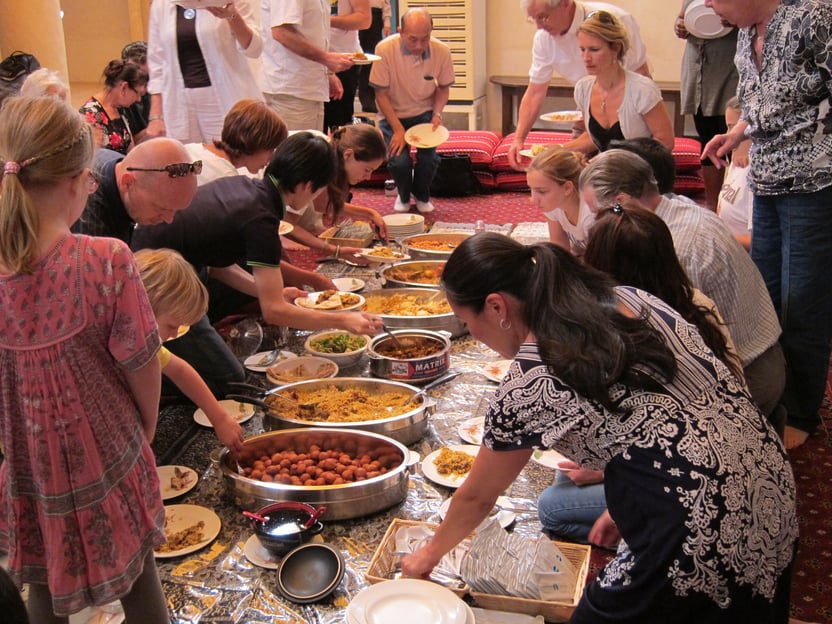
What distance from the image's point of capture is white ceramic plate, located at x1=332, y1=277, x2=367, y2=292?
160 inches

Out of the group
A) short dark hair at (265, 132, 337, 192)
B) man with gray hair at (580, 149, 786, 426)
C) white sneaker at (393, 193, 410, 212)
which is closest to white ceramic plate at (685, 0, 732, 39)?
white sneaker at (393, 193, 410, 212)

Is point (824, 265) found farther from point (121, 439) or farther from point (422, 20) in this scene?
point (422, 20)

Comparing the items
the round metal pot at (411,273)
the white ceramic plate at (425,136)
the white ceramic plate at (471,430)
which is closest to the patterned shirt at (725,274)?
the white ceramic plate at (471,430)

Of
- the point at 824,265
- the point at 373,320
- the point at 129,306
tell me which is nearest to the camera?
the point at 129,306

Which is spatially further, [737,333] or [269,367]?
[269,367]

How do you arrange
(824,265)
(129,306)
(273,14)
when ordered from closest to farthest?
1. (129,306)
2. (824,265)
3. (273,14)

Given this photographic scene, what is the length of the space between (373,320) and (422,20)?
3.63 m

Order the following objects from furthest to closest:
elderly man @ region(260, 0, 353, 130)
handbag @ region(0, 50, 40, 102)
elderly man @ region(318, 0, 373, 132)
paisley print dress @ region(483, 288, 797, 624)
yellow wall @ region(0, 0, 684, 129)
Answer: yellow wall @ region(0, 0, 684, 129), elderly man @ region(318, 0, 373, 132), elderly man @ region(260, 0, 353, 130), handbag @ region(0, 50, 40, 102), paisley print dress @ region(483, 288, 797, 624)

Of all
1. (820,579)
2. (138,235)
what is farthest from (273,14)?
(820,579)

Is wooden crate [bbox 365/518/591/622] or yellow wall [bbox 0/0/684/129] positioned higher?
yellow wall [bbox 0/0/684/129]

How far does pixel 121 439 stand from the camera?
1688 millimetres

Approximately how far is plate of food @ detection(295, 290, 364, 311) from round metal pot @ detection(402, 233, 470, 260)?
80 cm

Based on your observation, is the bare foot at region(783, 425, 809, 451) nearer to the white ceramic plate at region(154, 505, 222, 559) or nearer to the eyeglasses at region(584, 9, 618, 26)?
the white ceramic plate at region(154, 505, 222, 559)

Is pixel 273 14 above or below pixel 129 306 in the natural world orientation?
above
